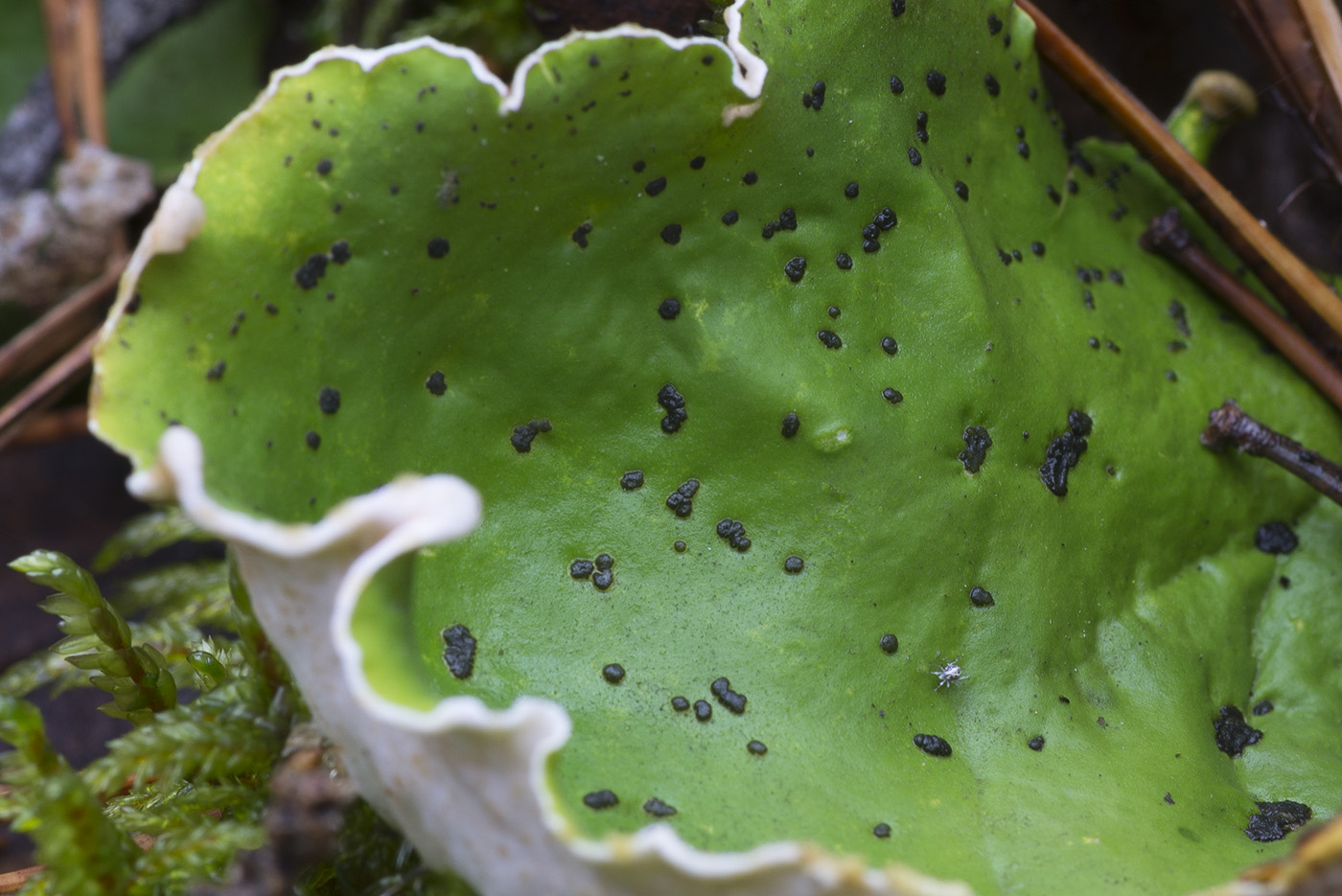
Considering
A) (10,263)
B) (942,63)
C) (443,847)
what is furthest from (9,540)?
(942,63)

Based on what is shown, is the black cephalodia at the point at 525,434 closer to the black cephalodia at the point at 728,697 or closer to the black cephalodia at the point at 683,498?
the black cephalodia at the point at 683,498

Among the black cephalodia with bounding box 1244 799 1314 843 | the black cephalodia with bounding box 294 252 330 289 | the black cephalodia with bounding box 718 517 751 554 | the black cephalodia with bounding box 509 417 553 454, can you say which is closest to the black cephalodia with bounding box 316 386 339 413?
the black cephalodia with bounding box 294 252 330 289

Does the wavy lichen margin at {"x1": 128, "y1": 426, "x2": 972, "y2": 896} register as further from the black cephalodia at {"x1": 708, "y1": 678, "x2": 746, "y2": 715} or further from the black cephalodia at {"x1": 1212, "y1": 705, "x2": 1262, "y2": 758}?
the black cephalodia at {"x1": 1212, "y1": 705, "x2": 1262, "y2": 758}

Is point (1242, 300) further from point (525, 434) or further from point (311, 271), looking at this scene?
point (311, 271)

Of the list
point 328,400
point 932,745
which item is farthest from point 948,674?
point 328,400

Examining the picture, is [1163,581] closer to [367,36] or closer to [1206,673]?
[1206,673]
